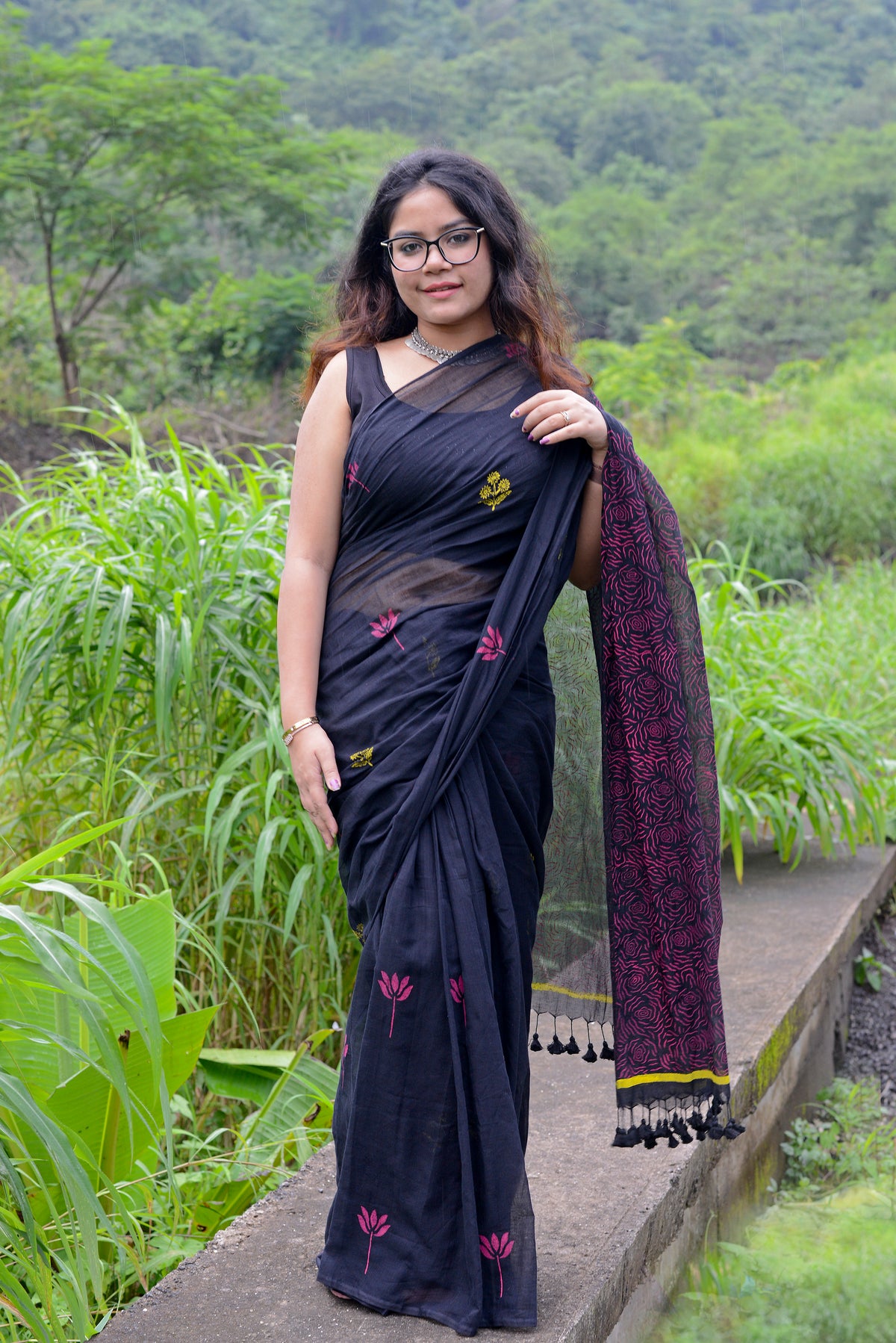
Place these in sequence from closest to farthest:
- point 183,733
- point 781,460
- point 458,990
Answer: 1. point 458,990
2. point 183,733
3. point 781,460

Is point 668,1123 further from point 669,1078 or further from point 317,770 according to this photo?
point 317,770

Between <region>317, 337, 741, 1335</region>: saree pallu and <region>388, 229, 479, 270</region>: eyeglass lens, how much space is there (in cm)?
13

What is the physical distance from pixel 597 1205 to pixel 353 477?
3.95 feet

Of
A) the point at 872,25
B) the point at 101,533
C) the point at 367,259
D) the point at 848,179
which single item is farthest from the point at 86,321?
the point at 872,25

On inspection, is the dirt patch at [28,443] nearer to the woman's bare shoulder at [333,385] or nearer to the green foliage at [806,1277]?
the woman's bare shoulder at [333,385]

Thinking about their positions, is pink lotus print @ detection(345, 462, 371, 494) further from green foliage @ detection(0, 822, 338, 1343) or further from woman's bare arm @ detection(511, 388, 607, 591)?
green foliage @ detection(0, 822, 338, 1343)

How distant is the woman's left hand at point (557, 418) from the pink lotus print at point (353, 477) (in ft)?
0.73

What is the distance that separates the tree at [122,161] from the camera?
1284cm

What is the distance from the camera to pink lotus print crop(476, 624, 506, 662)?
1.68 m

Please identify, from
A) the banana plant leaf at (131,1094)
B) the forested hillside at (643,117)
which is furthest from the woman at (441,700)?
the forested hillside at (643,117)

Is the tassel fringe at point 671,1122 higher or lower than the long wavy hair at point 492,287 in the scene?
lower

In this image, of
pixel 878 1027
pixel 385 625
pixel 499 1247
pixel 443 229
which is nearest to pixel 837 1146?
pixel 878 1027

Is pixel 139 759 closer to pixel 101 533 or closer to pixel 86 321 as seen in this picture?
pixel 101 533

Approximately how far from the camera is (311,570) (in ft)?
5.84
